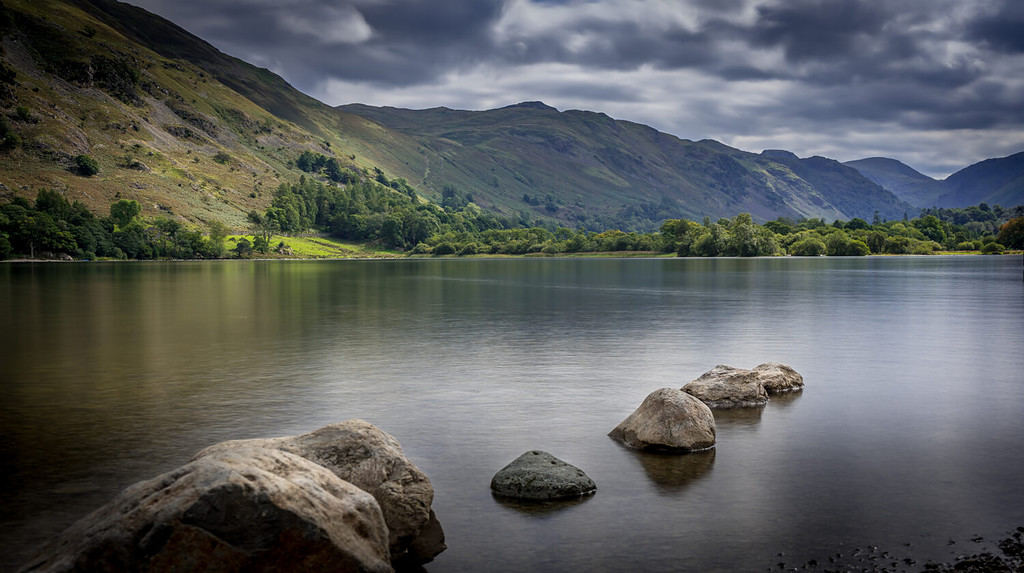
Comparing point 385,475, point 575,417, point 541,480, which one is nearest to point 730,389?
point 575,417

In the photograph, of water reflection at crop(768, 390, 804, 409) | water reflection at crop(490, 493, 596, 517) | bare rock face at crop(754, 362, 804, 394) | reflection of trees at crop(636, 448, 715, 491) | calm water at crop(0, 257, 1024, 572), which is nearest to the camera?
calm water at crop(0, 257, 1024, 572)

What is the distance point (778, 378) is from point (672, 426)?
10.5m

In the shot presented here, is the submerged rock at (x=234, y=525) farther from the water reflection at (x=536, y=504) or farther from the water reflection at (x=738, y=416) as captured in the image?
the water reflection at (x=738, y=416)

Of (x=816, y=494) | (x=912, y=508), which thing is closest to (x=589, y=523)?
(x=816, y=494)

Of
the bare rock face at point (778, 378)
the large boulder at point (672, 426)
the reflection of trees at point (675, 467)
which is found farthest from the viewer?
the bare rock face at point (778, 378)

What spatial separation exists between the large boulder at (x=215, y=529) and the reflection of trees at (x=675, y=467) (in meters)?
9.08

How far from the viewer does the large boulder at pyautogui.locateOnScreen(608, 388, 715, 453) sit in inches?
796

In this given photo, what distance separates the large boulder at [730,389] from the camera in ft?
85.6

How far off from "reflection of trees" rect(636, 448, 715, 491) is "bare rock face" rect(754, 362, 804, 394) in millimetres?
9370

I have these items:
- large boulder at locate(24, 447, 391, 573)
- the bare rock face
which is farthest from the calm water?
large boulder at locate(24, 447, 391, 573)

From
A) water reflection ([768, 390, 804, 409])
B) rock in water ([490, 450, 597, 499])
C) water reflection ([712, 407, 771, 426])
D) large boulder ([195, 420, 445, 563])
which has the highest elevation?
large boulder ([195, 420, 445, 563])

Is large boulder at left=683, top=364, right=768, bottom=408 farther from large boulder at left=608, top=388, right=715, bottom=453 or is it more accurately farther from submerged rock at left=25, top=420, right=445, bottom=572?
submerged rock at left=25, top=420, right=445, bottom=572

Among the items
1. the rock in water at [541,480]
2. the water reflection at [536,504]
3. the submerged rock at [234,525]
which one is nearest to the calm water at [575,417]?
the water reflection at [536,504]

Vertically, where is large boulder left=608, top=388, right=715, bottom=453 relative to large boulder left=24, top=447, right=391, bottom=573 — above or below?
below
